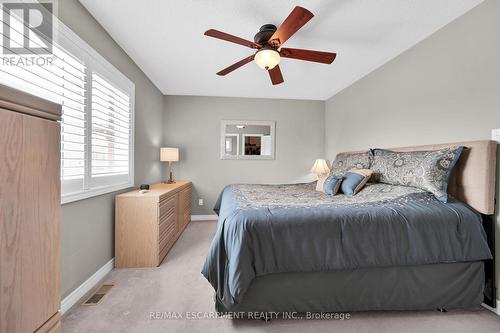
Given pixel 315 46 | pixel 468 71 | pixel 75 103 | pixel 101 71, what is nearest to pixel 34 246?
pixel 75 103

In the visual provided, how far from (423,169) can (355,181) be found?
633mm

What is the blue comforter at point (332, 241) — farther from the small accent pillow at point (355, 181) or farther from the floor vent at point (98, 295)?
the floor vent at point (98, 295)

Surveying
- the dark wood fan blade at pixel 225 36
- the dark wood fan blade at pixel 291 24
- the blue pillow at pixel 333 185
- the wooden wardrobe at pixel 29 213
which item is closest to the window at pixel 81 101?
the dark wood fan blade at pixel 225 36

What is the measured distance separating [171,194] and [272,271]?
191 centimetres

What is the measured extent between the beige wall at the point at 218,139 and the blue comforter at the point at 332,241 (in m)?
2.77

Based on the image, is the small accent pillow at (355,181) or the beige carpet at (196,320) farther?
the small accent pillow at (355,181)

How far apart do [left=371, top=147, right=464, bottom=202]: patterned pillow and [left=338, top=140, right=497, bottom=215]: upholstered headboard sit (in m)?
0.09

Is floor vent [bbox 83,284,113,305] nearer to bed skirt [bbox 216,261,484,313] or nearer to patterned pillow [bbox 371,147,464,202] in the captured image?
bed skirt [bbox 216,261,484,313]

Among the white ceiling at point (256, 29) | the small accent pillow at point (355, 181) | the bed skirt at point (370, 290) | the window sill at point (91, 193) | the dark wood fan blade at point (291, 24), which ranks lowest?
the bed skirt at point (370, 290)

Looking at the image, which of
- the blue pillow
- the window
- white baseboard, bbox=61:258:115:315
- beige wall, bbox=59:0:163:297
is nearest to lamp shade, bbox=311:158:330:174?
the blue pillow

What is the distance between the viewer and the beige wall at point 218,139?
4.30 meters

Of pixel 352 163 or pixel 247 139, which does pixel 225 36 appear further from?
pixel 247 139

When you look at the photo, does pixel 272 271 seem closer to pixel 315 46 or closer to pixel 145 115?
pixel 315 46

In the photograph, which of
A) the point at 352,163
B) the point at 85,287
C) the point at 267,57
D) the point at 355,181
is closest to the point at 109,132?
the point at 85,287
